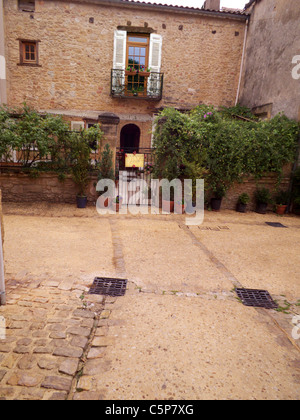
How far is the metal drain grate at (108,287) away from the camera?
3340 mm

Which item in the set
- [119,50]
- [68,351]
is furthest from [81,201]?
[119,50]

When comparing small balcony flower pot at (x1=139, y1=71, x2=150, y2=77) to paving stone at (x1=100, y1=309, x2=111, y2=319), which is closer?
paving stone at (x1=100, y1=309, x2=111, y2=319)

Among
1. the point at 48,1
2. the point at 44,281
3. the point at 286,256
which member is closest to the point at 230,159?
the point at 286,256

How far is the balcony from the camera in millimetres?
11992

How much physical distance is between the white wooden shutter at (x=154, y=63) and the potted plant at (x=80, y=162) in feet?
20.9

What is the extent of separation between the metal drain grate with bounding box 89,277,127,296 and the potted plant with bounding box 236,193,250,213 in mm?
5812

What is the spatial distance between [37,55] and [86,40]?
2.25m

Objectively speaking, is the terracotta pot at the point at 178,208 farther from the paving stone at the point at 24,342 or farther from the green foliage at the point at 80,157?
the paving stone at the point at 24,342

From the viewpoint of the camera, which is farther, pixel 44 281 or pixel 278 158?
pixel 278 158

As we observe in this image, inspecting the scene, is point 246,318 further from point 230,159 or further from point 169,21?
point 169,21

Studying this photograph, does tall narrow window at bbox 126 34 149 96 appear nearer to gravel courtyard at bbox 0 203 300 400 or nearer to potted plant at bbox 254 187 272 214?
potted plant at bbox 254 187 272 214

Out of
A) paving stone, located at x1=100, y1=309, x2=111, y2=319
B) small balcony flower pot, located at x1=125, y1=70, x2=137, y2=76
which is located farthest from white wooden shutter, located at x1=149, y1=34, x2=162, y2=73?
paving stone, located at x1=100, y1=309, x2=111, y2=319

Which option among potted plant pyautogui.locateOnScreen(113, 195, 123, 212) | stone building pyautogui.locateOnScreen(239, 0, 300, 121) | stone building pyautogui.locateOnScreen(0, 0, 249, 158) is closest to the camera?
potted plant pyautogui.locateOnScreen(113, 195, 123, 212)

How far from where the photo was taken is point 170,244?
5.20 meters
